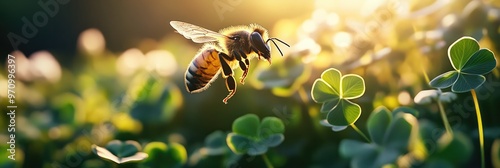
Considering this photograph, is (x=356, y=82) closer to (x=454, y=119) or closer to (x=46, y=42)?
(x=454, y=119)

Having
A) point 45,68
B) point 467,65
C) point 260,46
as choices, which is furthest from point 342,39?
point 45,68

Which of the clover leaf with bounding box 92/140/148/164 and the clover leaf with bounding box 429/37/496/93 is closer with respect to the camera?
the clover leaf with bounding box 429/37/496/93

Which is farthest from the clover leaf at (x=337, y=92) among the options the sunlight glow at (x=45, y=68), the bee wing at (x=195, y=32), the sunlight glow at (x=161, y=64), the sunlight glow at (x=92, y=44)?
the sunlight glow at (x=92, y=44)

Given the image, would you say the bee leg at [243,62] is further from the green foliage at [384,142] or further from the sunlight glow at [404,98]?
the green foliage at [384,142]

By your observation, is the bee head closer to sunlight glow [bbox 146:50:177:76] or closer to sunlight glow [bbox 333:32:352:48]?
sunlight glow [bbox 333:32:352:48]

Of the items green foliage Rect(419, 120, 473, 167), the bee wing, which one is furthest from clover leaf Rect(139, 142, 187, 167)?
green foliage Rect(419, 120, 473, 167)

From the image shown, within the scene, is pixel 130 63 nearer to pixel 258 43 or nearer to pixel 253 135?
pixel 258 43
